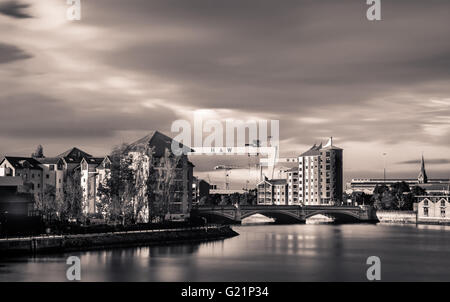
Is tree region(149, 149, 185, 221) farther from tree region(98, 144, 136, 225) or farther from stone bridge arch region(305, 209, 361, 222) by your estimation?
stone bridge arch region(305, 209, 361, 222)

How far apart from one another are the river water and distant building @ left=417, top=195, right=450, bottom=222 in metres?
71.4

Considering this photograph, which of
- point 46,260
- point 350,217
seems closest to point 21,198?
point 46,260

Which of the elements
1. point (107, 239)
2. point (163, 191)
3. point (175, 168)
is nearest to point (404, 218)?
point (175, 168)

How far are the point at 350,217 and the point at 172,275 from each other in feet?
436

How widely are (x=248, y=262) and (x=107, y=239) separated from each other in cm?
2322

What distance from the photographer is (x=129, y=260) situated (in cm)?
7706

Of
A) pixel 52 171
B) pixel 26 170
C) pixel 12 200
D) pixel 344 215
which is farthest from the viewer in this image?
pixel 344 215

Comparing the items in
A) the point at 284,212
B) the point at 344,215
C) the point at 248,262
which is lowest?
the point at 248,262

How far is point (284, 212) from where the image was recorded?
17125 cm

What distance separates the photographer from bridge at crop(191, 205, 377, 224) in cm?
15250

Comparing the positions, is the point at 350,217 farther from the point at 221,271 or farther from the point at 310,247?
the point at 221,271

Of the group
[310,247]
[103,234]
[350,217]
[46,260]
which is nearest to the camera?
[46,260]

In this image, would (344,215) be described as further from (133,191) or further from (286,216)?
(133,191)

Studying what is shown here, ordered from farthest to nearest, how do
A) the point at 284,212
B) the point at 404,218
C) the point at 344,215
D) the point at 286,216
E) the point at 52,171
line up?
1. the point at 344,215
2. the point at 404,218
3. the point at 286,216
4. the point at 284,212
5. the point at 52,171
